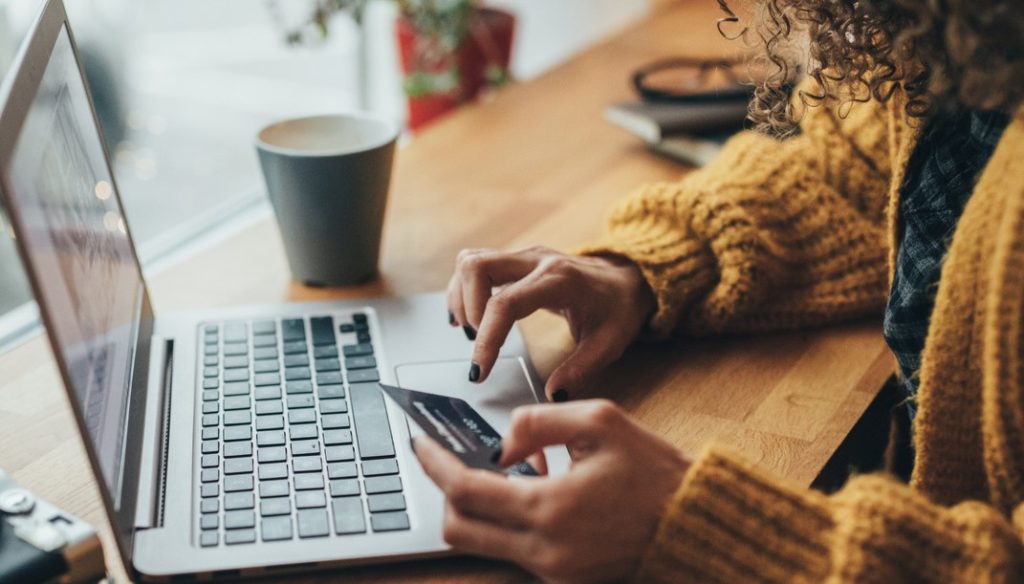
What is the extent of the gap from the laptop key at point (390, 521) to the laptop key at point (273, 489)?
0.06m

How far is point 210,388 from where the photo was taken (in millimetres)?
736

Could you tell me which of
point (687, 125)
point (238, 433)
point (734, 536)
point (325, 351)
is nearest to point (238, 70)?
point (687, 125)

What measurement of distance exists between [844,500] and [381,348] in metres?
0.39

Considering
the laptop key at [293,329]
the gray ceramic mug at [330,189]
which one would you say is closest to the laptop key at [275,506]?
the laptop key at [293,329]

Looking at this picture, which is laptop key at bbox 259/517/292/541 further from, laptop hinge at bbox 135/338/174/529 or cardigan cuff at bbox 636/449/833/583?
cardigan cuff at bbox 636/449/833/583

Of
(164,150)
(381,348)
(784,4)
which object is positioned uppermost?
(784,4)

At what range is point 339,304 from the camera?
0.87 metres

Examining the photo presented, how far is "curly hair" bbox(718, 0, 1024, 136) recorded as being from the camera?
1.93ft

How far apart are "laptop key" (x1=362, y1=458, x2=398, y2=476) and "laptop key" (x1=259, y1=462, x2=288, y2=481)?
0.05 m

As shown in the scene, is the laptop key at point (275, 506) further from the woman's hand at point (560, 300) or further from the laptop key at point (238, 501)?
the woman's hand at point (560, 300)

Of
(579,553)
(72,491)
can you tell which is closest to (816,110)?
(579,553)

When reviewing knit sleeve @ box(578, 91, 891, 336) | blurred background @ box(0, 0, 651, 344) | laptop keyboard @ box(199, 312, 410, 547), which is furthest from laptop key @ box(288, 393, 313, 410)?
blurred background @ box(0, 0, 651, 344)

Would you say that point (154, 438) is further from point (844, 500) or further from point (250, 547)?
point (844, 500)

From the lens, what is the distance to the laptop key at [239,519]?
0.60 m
